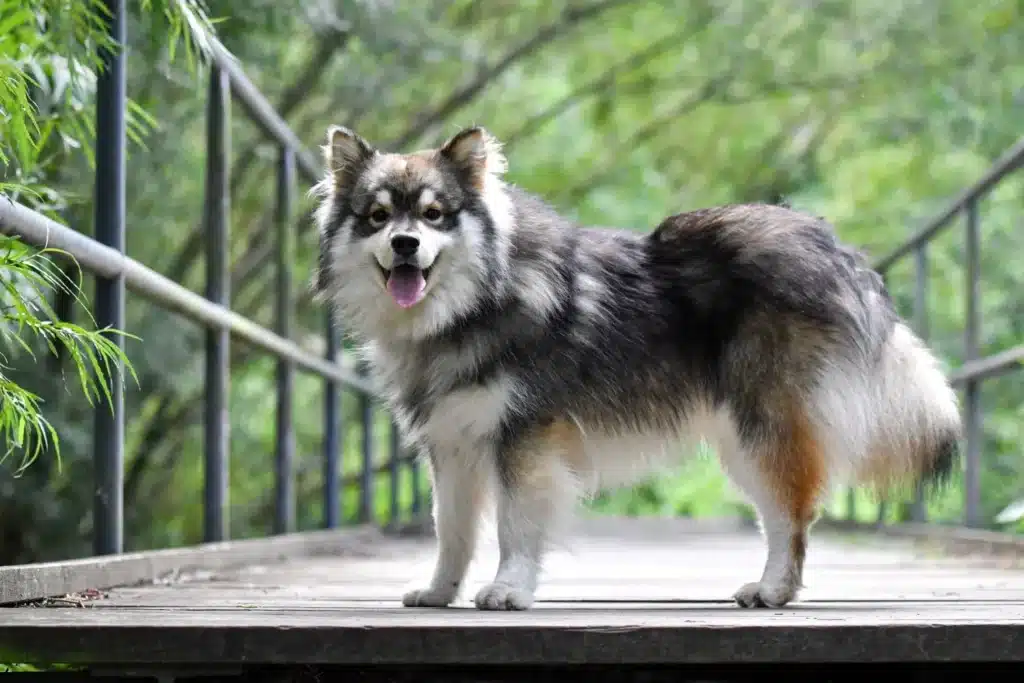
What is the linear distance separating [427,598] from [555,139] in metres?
10.6

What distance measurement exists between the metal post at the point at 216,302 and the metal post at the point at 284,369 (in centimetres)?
96

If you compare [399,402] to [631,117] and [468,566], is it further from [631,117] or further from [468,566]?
[631,117]

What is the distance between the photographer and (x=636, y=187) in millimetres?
13844

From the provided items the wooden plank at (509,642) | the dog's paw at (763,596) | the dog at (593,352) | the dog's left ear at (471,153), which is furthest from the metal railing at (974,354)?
the wooden plank at (509,642)

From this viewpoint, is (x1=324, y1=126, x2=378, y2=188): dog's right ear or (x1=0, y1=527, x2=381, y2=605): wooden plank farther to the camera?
(x1=324, y1=126, x2=378, y2=188): dog's right ear

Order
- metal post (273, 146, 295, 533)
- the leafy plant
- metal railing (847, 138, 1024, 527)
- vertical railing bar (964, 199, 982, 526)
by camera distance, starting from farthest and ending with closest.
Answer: vertical railing bar (964, 199, 982, 526) → metal post (273, 146, 295, 533) → metal railing (847, 138, 1024, 527) → the leafy plant

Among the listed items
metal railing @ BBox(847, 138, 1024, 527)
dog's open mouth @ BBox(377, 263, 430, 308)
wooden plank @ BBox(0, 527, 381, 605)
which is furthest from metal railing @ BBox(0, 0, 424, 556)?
metal railing @ BBox(847, 138, 1024, 527)

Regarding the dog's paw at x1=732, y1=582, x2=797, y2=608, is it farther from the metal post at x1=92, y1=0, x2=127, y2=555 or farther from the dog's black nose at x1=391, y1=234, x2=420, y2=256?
the metal post at x1=92, y1=0, x2=127, y2=555

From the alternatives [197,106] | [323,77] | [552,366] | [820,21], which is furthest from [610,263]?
[820,21]

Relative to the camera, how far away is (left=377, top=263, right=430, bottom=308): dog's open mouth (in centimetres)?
343

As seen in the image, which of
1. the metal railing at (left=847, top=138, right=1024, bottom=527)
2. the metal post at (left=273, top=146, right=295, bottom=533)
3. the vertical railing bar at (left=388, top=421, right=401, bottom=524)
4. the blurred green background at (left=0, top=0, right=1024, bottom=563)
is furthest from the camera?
the vertical railing bar at (left=388, top=421, right=401, bottom=524)

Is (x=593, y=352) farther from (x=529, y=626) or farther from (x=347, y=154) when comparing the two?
(x=529, y=626)

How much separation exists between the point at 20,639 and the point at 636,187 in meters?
11.8

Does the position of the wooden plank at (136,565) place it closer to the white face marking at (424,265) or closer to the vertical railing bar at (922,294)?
the white face marking at (424,265)
